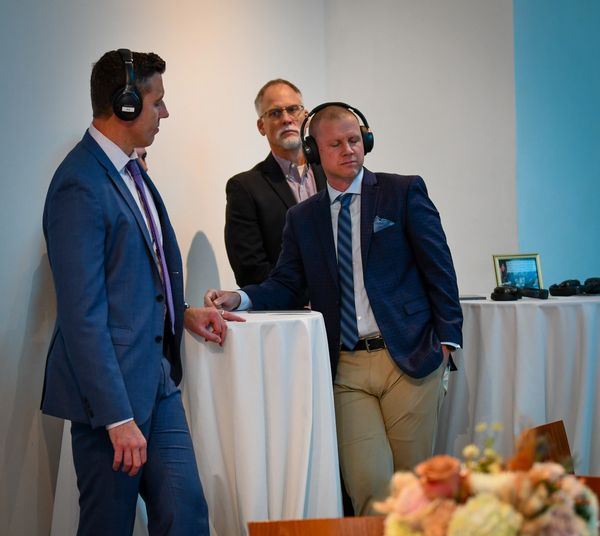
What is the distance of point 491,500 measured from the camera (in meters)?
1.07

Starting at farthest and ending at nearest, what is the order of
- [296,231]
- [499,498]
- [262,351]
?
[296,231] → [262,351] → [499,498]

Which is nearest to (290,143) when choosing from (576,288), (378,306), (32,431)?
(378,306)

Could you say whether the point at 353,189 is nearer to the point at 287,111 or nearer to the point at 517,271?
the point at 287,111

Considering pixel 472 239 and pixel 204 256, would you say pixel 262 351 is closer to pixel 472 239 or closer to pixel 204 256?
pixel 204 256

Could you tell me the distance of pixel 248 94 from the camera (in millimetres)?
4848

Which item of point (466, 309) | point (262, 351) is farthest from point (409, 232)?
point (466, 309)

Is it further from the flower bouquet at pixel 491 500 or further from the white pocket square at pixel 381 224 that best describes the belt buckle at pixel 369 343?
the flower bouquet at pixel 491 500

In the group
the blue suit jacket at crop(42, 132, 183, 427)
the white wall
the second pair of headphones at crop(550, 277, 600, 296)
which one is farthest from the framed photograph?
the blue suit jacket at crop(42, 132, 183, 427)

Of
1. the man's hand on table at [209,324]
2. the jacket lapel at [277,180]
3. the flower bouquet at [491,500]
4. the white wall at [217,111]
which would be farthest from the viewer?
the jacket lapel at [277,180]

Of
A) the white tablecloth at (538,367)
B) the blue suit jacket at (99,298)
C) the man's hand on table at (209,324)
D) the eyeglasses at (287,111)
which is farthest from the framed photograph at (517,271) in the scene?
the blue suit jacket at (99,298)

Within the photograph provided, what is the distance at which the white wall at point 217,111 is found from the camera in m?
3.19

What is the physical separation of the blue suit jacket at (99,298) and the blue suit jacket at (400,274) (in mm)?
795

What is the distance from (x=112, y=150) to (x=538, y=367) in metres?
2.24

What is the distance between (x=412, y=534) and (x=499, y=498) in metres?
0.14
